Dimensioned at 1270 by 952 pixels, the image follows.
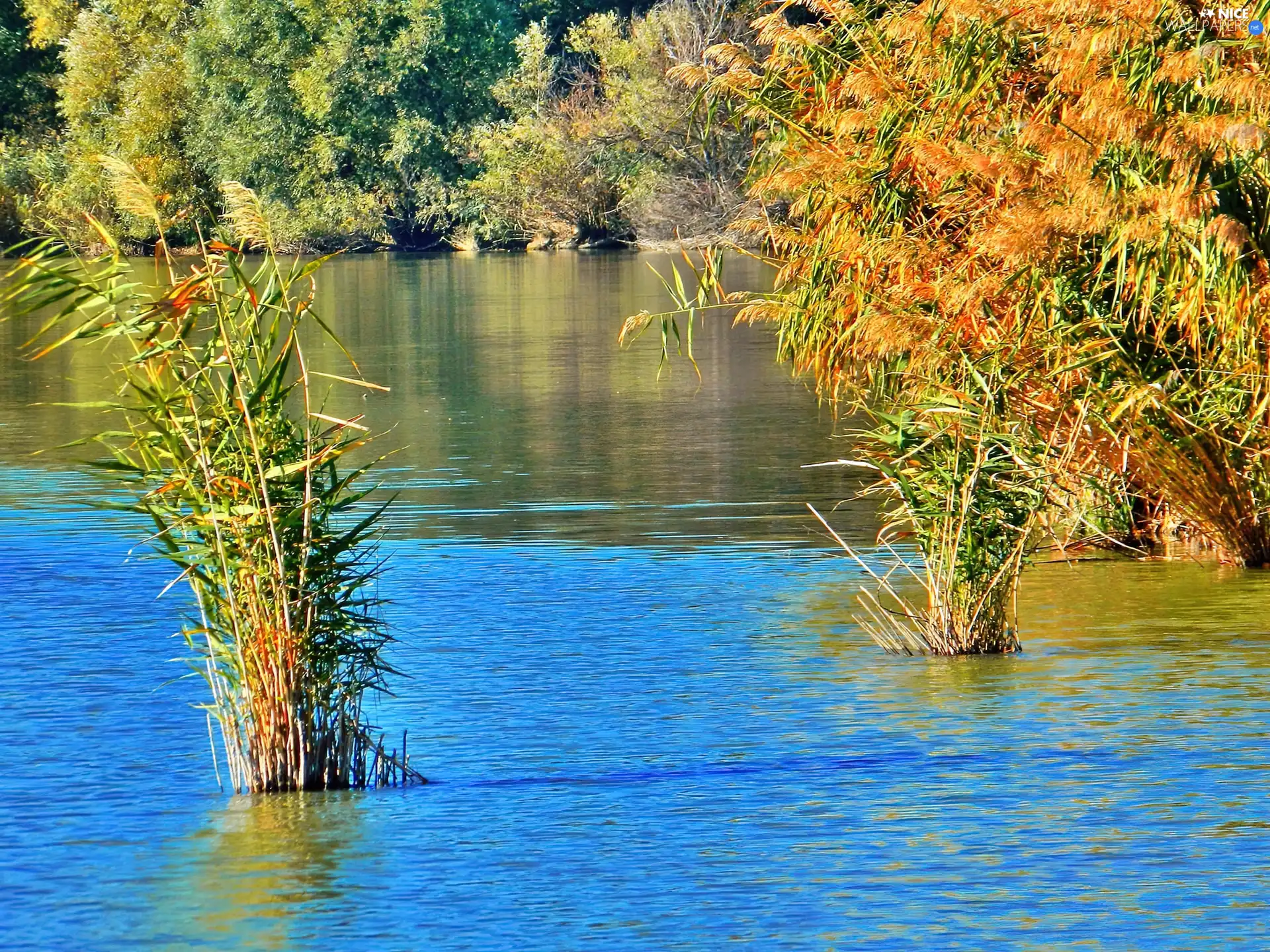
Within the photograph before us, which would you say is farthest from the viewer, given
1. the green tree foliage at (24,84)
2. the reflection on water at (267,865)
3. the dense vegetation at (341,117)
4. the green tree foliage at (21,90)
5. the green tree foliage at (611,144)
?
the green tree foliage at (24,84)

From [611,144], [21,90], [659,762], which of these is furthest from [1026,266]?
[21,90]

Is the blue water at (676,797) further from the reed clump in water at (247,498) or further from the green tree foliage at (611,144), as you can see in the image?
the green tree foliage at (611,144)

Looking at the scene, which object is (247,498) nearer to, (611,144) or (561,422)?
(561,422)

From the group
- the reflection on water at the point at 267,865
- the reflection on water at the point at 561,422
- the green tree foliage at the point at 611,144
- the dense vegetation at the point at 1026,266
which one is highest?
the green tree foliage at the point at 611,144

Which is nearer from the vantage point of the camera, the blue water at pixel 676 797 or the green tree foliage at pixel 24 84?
the blue water at pixel 676 797

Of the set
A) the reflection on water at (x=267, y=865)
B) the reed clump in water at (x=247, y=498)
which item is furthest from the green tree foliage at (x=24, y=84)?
the reflection on water at (x=267, y=865)

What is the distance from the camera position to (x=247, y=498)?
21.9 ft

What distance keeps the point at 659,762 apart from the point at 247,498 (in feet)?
5.72

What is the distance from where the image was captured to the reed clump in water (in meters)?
6.59

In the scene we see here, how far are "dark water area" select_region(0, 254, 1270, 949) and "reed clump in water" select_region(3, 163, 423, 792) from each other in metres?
0.27

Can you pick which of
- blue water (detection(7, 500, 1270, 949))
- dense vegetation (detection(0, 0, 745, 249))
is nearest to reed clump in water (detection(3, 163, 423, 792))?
blue water (detection(7, 500, 1270, 949))

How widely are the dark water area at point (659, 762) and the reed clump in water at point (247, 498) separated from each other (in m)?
0.27

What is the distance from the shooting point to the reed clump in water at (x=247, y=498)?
6594 millimetres

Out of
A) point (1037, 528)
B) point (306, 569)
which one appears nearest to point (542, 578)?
point (1037, 528)
